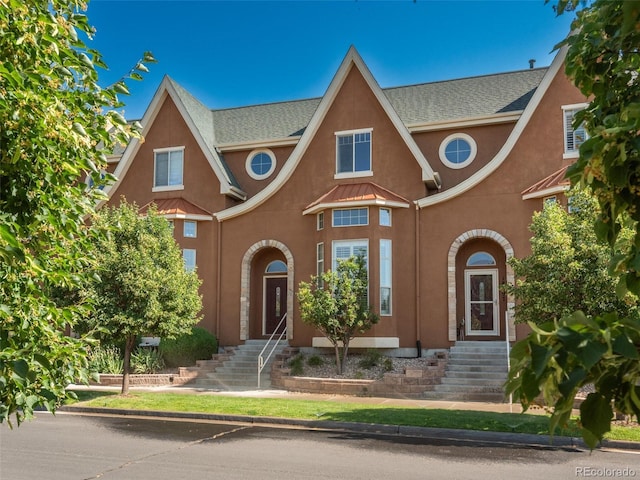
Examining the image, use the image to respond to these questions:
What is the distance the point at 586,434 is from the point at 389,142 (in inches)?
822

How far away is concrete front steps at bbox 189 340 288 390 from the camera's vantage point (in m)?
20.2

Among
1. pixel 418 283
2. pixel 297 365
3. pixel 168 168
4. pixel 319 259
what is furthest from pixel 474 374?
pixel 168 168

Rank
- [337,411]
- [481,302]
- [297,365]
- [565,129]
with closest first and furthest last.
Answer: [337,411] → [297,365] → [565,129] → [481,302]

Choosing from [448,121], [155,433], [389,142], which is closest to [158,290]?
[155,433]

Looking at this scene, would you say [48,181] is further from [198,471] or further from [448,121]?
[448,121]

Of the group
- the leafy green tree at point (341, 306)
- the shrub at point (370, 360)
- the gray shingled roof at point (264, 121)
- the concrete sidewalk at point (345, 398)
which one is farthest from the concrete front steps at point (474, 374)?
the gray shingled roof at point (264, 121)

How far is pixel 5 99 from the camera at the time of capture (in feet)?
10.5

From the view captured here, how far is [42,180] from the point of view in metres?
3.58

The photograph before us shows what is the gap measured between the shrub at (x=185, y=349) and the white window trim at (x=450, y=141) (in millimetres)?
11016

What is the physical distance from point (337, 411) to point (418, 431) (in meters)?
2.52

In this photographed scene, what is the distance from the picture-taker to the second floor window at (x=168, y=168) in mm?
25453

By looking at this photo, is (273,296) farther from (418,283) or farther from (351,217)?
(418,283)

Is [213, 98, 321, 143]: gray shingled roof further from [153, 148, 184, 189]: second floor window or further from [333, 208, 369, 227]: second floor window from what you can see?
[333, 208, 369, 227]: second floor window

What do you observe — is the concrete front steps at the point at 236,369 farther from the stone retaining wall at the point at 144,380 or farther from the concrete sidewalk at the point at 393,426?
the concrete sidewalk at the point at 393,426
